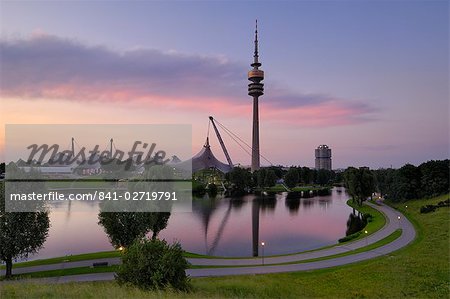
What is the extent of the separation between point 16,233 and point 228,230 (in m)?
26.1

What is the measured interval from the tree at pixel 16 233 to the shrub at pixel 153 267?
380 inches

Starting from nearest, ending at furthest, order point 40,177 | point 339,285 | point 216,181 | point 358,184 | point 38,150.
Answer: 1. point 339,285
2. point 40,177
3. point 38,150
4. point 358,184
5. point 216,181

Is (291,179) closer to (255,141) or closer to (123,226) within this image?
(255,141)

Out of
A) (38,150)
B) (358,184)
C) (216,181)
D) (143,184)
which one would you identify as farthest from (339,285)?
(216,181)

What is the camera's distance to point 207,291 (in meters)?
18.0

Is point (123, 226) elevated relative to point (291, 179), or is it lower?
lower

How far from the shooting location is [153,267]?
665 inches

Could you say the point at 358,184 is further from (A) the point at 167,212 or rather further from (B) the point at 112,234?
(B) the point at 112,234

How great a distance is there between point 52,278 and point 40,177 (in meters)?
7.35

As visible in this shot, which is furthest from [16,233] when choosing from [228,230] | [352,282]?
[228,230]

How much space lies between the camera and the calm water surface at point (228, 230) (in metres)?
35.7

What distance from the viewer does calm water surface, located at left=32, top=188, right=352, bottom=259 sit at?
117 feet

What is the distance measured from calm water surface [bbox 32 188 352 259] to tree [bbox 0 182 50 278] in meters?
8.62

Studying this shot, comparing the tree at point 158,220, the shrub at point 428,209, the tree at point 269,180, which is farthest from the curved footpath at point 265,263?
the tree at point 269,180
